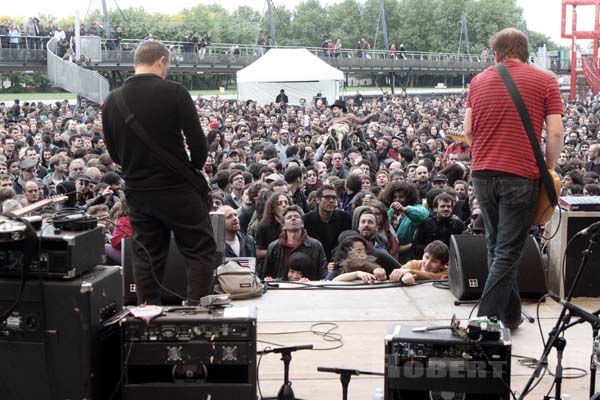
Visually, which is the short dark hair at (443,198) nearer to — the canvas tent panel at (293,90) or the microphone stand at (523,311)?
the microphone stand at (523,311)

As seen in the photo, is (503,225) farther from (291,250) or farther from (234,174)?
(234,174)

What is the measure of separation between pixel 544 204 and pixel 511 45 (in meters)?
0.89

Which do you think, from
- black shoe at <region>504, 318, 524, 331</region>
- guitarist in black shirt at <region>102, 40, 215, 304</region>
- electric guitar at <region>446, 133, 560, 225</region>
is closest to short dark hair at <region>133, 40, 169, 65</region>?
guitarist in black shirt at <region>102, 40, 215, 304</region>

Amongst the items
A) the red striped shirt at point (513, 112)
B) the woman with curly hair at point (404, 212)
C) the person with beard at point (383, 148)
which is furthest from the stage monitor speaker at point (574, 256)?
the person with beard at point (383, 148)

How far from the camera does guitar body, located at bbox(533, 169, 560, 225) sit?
4820 millimetres

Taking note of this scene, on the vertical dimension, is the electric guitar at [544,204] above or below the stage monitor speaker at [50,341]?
above

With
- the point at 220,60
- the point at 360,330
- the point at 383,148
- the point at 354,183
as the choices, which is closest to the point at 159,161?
the point at 360,330

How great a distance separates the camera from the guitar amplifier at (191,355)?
3896 millimetres

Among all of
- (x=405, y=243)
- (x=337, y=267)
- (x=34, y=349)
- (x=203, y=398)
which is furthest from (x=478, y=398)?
(x=405, y=243)

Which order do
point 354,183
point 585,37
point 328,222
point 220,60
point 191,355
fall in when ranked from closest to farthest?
1. point 191,355
2. point 328,222
3. point 354,183
4. point 220,60
5. point 585,37

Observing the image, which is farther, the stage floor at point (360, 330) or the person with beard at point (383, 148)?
the person with beard at point (383, 148)

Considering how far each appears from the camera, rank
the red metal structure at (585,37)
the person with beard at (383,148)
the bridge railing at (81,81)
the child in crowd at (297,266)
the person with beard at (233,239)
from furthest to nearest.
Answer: the red metal structure at (585,37)
the bridge railing at (81,81)
the person with beard at (383,148)
the person with beard at (233,239)
the child in crowd at (297,266)

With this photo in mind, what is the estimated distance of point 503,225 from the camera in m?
4.88

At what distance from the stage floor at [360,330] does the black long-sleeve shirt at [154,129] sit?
1.24 metres
